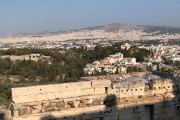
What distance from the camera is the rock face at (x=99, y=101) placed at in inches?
323

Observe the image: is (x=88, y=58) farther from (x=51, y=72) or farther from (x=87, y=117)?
(x=87, y=117)

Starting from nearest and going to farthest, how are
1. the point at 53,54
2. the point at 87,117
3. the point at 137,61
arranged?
the point at 87,117
the point at 53,54
the point at 137,61

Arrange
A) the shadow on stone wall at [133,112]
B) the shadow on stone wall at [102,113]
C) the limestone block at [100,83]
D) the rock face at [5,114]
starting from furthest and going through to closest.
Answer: the limestone block at [100,83]
the shadow on stone wall at [133,112]
the shadow on stone wall at [102,113]
the rock face at [5,114]

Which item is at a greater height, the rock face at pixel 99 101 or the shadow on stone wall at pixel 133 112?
the rock face at pixel 99 101

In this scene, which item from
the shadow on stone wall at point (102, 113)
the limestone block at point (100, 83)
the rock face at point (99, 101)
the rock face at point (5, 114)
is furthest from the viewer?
the limestone block at point (100, 83)

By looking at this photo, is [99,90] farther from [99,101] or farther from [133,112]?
[133,112]

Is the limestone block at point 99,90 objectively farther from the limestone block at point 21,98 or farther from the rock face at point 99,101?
the limestone block at point 21,98

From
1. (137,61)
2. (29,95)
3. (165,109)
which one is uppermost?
(29,95)

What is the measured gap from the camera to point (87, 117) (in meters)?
8.68

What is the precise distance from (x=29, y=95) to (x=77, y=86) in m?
1.23

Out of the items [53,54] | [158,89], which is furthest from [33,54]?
[158,89]

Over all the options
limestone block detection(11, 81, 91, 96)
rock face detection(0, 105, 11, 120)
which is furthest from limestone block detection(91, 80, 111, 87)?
rock face detection(0, 105, 11, 120)

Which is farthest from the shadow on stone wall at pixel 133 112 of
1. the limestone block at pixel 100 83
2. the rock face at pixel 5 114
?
the rock face at pixel 5 114

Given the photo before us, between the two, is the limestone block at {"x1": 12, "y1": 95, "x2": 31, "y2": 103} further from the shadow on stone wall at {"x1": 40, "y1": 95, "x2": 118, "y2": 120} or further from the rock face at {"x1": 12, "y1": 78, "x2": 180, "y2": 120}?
the shadow on stone wall at {"x1": 40, "y1": 95, "x2": 118, "y2": 120}
